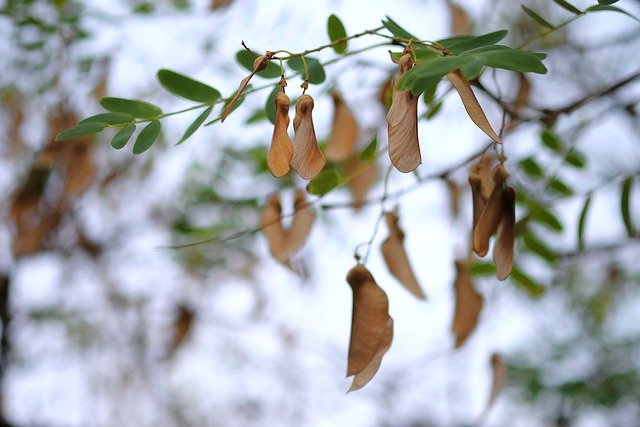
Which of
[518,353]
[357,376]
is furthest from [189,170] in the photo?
[357,376]

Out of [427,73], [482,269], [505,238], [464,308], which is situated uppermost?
[427,73]

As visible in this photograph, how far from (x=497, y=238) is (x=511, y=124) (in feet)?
0.75

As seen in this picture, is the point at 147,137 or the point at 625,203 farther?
the point at 625,203

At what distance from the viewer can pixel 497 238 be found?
1.39 feet

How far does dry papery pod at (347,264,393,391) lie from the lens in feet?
1.37

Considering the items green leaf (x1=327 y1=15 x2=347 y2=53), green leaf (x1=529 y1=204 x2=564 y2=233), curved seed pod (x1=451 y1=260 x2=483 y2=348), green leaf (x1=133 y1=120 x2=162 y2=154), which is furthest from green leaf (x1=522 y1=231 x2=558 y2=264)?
green leaf (x1=133 y1=120 x2=162 y2=154)

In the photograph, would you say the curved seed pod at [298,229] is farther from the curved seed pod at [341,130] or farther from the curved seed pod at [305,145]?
the curved seed pod at [305,145]

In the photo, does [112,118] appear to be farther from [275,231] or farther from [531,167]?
[531,167]

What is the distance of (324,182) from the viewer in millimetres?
578

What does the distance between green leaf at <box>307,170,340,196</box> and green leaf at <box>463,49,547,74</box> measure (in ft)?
0.71

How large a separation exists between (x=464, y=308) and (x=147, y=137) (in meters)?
0.24

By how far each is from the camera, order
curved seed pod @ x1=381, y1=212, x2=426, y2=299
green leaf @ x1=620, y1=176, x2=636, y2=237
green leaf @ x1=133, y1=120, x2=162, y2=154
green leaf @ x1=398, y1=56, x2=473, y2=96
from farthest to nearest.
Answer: green leaf @ x1=620, y1=176, x2=636, y2=237, curved seed pod @ x1=381, y1=212, x2=426, y2=299, green leaf @ x1=133, y1=120, x2=162, y2=154, green leaf @ x1=398, y1=56, x2=473, y2=96

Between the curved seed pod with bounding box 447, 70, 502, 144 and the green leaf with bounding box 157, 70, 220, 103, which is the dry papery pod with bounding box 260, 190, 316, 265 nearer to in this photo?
the green leaf with bounding box 157, 70, 220, 103

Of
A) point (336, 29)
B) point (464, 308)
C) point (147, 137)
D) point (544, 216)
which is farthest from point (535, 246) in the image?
point (147, 137)
